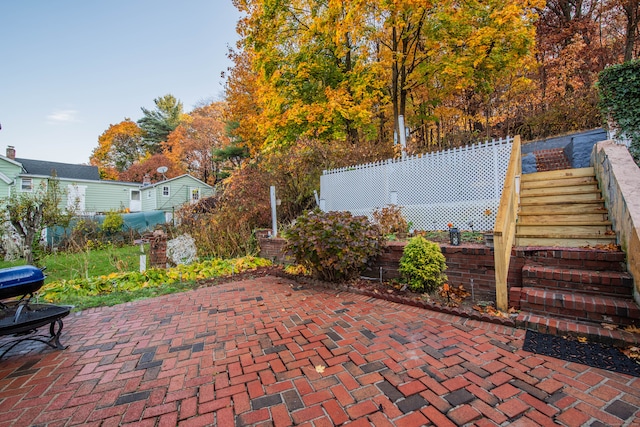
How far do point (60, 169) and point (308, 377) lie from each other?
2575 cm

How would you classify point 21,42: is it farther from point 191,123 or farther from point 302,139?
point 191,123

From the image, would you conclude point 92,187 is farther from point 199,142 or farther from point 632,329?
point 632,329

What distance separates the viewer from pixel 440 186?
5.67m

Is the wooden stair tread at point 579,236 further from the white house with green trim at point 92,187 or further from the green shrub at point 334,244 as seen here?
the white house with green trim at point 92,187

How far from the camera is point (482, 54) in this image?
25.6 feet

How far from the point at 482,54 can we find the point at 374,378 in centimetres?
902

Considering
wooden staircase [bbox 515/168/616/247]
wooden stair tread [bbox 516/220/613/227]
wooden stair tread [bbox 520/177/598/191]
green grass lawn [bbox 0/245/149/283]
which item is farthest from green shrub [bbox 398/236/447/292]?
green grass lawn [bbox 0/245/149/283]

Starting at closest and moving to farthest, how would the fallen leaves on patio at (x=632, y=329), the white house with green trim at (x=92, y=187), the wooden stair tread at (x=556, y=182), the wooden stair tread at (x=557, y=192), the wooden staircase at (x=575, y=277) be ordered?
1. the fallen leaves on patio at (x=632, y=329)
2. the wooden staircase at (x=575, y=277)
3. the wooden stair tread at (x=557, y=192)
4. the wooden stair tread at (x=556, y=182)
5. the white house with green trim at (x=92, y=187)

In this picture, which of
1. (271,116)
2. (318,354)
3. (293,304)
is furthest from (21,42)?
(318,354)

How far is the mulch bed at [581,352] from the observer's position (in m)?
2.20

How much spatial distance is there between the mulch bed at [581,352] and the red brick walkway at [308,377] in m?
0.11

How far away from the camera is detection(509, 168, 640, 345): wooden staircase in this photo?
2.70 meters

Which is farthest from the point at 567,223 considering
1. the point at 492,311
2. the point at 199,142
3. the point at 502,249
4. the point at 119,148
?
the point at 119,148

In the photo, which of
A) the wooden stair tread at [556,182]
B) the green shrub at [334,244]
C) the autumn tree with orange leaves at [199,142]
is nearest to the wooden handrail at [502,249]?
the green shrub at [334,244]
